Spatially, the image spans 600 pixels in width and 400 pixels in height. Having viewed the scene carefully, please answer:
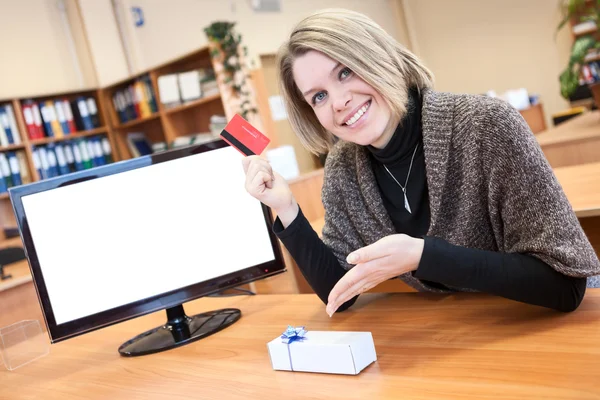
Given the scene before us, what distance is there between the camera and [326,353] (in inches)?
35.3

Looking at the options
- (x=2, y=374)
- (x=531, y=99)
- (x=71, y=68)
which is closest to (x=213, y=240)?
(x=2, y=374)

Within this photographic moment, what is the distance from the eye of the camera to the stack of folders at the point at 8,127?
4.55 meters

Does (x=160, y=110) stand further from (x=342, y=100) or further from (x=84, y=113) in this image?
(x=342, y=100)

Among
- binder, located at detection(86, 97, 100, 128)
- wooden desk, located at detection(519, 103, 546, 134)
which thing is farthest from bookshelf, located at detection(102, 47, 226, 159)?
wooden desk, located at detection(519, 103, 546, 134)

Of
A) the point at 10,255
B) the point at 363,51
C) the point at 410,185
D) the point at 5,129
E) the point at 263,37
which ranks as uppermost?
the point at 263,37

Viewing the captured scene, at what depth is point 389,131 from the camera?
3.98 ft

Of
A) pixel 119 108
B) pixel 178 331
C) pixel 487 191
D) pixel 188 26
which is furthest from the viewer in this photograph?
pixel 188 26

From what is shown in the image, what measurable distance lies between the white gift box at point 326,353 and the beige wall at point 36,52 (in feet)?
14.8

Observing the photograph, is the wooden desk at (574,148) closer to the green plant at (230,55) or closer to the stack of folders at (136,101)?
the green plant at (230,55)

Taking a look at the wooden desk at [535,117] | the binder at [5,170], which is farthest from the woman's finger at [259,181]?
the wooden desk at [535,117]

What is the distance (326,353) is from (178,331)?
0.55 meters

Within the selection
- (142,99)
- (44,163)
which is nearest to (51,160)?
(44,163)

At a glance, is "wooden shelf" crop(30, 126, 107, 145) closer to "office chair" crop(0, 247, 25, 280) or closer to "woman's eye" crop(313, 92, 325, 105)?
"office chair" crop(0, 247, 25, 280)

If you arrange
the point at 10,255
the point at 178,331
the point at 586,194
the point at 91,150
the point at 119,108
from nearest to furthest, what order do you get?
the point at 178,331 → the point at 586,194 → the point at 10,255 → the point at 91,150 → the point at 119,108
